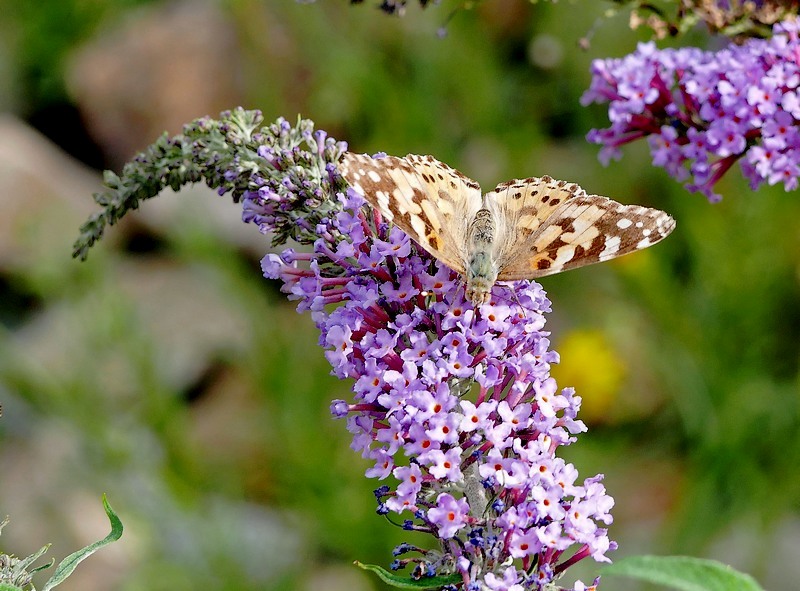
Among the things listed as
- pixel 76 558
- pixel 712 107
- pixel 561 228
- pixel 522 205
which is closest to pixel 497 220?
pixel 522 205

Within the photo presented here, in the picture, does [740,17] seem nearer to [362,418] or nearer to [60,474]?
[362,418]

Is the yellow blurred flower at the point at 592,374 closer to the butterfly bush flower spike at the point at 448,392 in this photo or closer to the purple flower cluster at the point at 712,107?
the purple flower cluster at the point at 712,107

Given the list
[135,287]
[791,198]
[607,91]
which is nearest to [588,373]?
[791,198]

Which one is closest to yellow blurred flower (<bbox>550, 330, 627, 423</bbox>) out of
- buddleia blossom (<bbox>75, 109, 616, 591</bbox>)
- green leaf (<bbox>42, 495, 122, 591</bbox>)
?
buddleia blossom (<bbox>75, 109, 616, 591</bbox>)

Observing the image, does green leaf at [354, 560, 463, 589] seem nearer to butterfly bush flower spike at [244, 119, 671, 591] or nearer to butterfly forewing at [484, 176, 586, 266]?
butterfly bush flower spike at [244, 119, 671, 591]

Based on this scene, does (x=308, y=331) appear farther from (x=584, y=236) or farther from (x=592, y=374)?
(x=584, y=236)

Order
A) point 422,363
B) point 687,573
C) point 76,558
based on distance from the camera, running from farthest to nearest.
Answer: point 687,573, point 422,363, point 76,558
